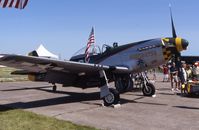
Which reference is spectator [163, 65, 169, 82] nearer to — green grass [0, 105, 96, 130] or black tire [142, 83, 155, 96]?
black tire [142, 83, 155, 96]

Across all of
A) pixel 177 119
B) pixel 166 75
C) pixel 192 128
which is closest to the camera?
pixel 192 128

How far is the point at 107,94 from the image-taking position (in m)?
10.1

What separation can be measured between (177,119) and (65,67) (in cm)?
435

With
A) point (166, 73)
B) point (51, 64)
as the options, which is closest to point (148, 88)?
point (51, 64)

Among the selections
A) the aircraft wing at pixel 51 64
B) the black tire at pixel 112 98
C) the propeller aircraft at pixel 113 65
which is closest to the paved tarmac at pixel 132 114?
the black tire at pixel 112 98

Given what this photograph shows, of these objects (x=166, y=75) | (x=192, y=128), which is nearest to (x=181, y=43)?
(x=192, y=128)

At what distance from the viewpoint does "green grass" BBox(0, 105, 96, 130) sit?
657 centimetres

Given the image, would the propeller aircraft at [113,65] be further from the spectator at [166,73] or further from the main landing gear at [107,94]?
the spectator at [166,73]

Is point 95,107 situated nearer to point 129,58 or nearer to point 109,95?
point 109,95

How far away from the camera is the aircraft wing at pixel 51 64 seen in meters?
8.44

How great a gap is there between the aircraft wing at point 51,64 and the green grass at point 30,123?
5.28 feet

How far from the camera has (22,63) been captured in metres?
9.26

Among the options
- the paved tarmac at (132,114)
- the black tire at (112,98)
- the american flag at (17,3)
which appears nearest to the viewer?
the paved tarmac at (132,114)

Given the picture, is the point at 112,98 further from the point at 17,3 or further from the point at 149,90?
the point at 17,3
